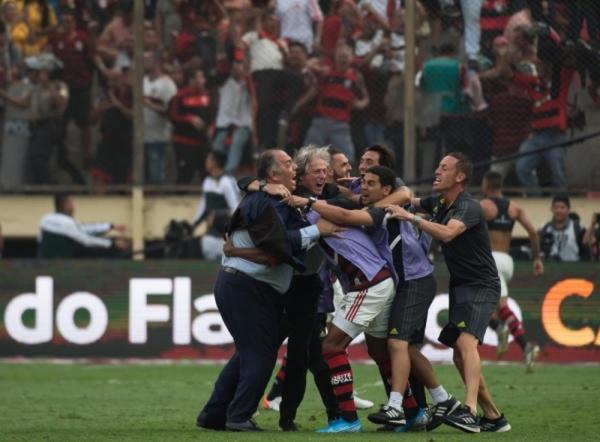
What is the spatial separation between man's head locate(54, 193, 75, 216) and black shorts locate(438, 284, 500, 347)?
10457 millimetres

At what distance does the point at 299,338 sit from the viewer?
11.3 metres

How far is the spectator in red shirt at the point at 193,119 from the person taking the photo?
825 inches

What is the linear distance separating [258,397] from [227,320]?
0.60 m

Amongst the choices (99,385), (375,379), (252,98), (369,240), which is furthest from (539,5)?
(369,240)

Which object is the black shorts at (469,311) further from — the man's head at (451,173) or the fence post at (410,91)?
the fence post at (410,91)

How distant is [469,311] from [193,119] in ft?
33.3

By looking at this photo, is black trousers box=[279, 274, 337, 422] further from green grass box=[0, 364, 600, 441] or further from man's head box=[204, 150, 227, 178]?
man's head box=[204, 150, 227, 178]

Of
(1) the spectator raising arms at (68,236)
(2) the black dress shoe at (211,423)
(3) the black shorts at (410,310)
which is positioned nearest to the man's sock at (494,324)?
(1) the spectator raising arms at (68,236)

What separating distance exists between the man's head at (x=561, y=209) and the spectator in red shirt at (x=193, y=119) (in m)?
4.70

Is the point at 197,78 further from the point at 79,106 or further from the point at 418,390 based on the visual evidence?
the point at 418,390

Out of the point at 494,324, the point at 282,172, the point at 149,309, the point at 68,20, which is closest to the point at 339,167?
the point at 282,172

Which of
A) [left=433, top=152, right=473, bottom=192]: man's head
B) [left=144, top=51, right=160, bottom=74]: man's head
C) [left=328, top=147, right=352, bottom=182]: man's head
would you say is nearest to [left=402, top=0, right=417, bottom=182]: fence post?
→ [left=144, top=51, right=160, bottom=74]: man's head

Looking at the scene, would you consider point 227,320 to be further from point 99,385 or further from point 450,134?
point 450,134

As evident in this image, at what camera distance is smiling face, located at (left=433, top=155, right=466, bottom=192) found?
11.4 m
